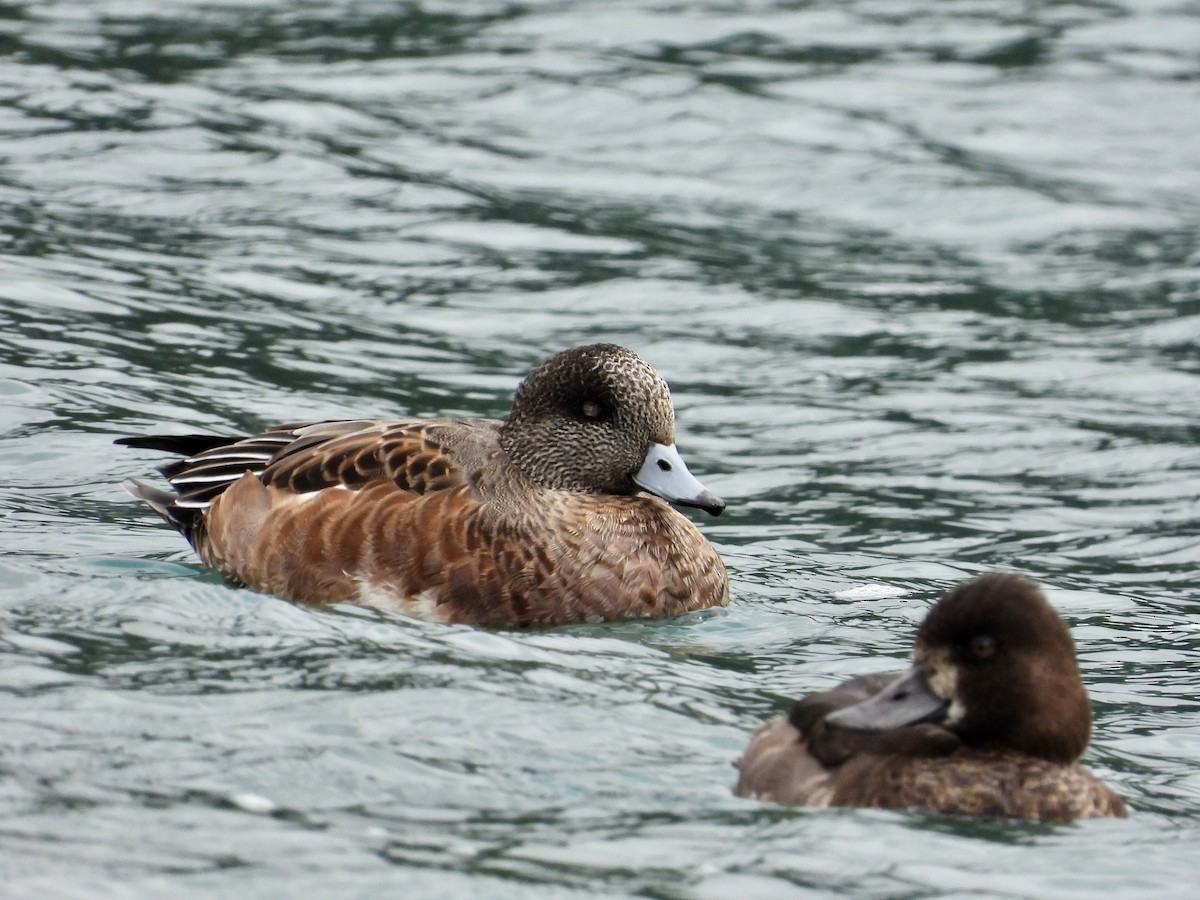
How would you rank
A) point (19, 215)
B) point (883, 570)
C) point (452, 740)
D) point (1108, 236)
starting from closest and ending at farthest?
point (452, 740) < point (883, 570) < point (19, 215) < point (1108, 236)

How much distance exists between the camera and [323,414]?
37.2 feet

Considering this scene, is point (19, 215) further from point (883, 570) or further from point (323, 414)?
point (883, 570)

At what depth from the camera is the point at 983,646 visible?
6145 mm

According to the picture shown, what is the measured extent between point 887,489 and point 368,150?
6.84 metres

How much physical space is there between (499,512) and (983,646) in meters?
2.52

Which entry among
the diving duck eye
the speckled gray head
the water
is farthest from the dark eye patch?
the diving duck eye

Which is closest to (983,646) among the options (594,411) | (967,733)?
(967,733)

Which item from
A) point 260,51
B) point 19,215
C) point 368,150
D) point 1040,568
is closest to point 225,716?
point 1040,568

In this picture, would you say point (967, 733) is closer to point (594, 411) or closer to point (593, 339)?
point (594, 411)

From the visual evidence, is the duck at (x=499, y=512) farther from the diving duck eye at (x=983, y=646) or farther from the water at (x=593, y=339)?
the diving duck eye at (x=983, y=646)

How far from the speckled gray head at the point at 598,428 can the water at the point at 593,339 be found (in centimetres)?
71

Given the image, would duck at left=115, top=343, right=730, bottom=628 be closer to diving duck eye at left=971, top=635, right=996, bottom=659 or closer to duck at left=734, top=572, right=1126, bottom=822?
duck at left=734, top=572, right=1126, bottom=822

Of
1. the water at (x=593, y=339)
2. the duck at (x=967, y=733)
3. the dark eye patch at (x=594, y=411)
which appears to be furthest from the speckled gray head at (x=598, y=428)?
the duck at (x=967, y=733)

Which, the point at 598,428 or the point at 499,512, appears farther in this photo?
the point at 598,428
